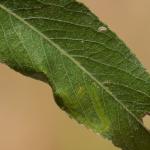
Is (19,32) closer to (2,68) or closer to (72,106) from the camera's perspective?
(72,106)

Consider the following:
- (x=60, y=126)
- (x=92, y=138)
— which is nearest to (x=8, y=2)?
(x=92, y=138)

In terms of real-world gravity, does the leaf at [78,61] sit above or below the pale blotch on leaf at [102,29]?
below

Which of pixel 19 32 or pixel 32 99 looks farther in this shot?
pixel 32 99

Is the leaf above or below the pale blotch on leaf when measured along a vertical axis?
below

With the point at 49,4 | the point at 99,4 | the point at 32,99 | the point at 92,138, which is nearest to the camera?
the point at 49,4

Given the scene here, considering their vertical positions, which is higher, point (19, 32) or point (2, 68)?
point (19, 32)

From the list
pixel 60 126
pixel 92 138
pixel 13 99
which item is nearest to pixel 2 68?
pixel 13 99

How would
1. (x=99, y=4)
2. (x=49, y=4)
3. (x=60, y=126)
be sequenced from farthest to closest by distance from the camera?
(x=99, y=4)
(x=60, y=126)
(x=49, y=4)

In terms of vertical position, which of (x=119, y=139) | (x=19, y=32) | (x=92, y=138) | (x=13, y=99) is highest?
(x=19, y=32)
